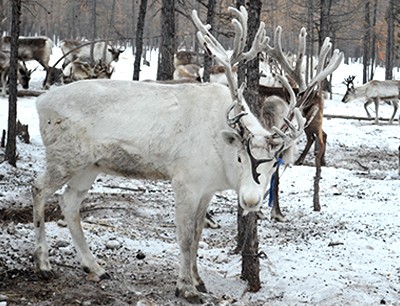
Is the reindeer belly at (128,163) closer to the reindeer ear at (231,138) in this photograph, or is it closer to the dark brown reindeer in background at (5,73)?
the reindeer ear at (231,138)

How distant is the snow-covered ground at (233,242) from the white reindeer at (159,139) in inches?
14.9

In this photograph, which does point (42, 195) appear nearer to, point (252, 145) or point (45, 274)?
point (45, 274)

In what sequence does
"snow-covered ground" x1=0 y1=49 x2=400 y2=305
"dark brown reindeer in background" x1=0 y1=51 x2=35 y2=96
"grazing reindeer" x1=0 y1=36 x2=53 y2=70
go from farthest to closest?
"grazing reindeer" x1=0 y1=36 x2=53 y2=70
"dark brown reindeer in background" x1=0 y1=51 x2=35 y2=96
"snow-covered ground" x1=0 y1=49 x2=400 y2=305

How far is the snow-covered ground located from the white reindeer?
1.24 feet

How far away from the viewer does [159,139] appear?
4887 mm

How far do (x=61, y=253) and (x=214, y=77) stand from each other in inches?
679

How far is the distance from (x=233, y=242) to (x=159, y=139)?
7.81 ft

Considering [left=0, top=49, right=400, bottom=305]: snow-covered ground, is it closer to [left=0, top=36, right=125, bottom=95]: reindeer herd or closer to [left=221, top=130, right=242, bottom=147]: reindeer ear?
[left=221, top=130, right=242, bottom=147]: reindeer ear

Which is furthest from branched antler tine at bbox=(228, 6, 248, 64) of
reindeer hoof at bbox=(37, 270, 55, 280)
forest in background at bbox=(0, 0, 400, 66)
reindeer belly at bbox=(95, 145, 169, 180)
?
forest in background at bbox=(0, 0, 400, 66)

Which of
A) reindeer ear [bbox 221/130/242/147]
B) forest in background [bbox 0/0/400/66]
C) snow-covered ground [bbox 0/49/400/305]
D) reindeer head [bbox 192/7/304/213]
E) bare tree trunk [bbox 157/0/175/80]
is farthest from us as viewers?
forest in background [bbox 0/0/400/66]

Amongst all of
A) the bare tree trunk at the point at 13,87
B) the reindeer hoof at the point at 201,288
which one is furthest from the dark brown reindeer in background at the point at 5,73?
the reindeer hoof at the point at 201,288

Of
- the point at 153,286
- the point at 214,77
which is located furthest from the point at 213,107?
the point at 214,77

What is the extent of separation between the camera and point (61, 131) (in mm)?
5008

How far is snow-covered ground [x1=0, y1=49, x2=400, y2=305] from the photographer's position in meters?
5.09
